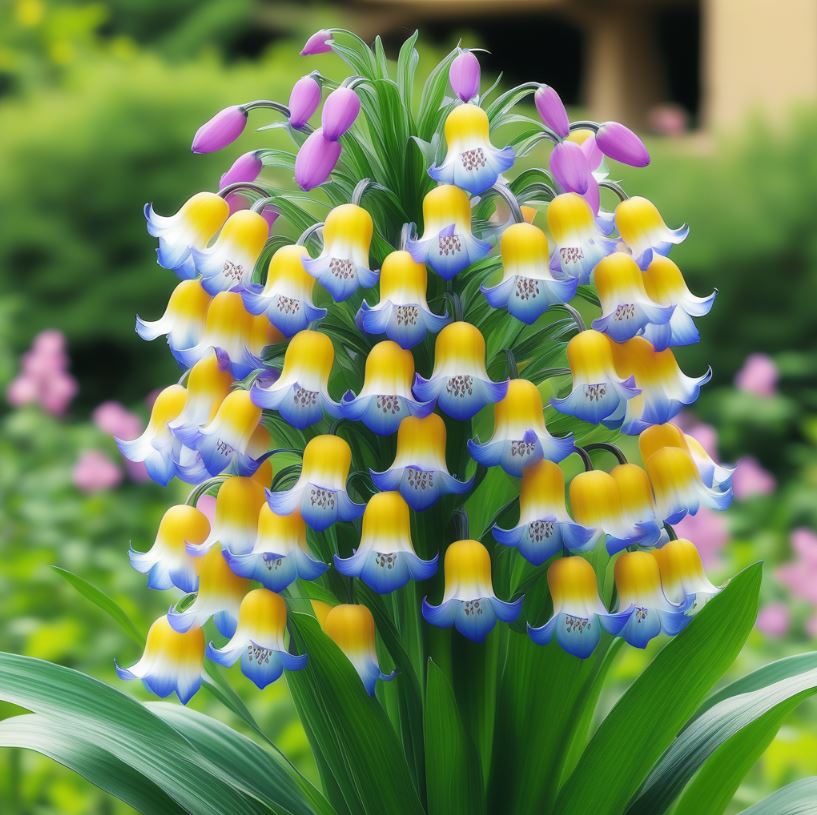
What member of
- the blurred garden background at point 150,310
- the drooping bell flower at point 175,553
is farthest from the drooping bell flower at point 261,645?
the blurred garden background at point 150,310

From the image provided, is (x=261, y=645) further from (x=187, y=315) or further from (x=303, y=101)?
(x=303, y=101)

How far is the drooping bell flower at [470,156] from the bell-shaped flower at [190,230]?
10.2 inches

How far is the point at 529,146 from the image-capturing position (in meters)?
1.44

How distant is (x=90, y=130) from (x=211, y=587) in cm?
565

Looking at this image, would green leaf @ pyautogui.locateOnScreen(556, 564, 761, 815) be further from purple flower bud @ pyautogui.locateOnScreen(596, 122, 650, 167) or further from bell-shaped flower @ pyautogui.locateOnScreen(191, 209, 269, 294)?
bell-shaped flower @ pyautogui.locateOnScreen(191, 209, 269, 294)

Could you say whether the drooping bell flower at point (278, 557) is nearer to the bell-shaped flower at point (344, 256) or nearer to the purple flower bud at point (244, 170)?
the bell-shaped flower at point (344, 256)

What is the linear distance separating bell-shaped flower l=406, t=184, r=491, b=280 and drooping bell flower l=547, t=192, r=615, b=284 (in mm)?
88

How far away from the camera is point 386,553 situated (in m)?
1.28

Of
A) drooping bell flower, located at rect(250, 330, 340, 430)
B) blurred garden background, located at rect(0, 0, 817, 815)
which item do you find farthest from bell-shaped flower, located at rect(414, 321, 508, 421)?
blurred garden background, located at rect(0, 0, 817, 815)

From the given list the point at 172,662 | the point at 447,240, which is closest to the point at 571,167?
the point at 447,240

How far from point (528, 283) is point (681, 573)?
39 centimetres

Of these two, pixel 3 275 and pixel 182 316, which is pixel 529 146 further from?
pixel 3 275

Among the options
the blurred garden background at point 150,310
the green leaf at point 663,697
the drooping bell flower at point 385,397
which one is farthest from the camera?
the blurred garden background at point 150,310

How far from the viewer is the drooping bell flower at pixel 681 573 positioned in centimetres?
141
